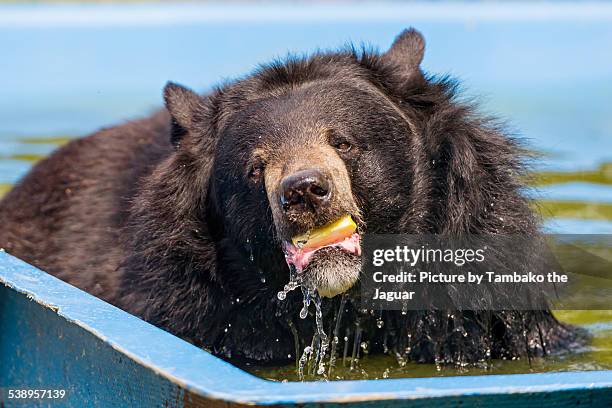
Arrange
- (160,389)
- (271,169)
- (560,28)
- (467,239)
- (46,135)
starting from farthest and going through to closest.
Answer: (560,28) < (46,135) < (467,239) < (271,169) < (160,389)

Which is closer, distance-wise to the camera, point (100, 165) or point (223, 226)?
point (223, 226)

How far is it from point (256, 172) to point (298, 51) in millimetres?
4814

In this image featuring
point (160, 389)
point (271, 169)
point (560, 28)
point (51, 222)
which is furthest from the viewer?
point (560, 28)

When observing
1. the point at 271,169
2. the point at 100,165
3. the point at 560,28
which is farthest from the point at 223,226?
the point at 560,28

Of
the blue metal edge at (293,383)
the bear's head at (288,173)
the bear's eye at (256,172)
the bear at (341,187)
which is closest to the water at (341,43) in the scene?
the bear at (341,187)

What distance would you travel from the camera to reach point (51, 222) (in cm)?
632

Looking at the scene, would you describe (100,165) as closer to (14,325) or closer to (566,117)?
(14,325)

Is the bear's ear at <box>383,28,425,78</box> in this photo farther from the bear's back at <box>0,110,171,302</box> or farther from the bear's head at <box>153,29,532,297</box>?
the bear's back at <box>0,110,171,302</box>

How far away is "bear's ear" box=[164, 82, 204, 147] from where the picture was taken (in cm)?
516

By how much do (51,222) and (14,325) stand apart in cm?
182

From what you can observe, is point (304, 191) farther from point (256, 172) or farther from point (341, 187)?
point (256, 172)

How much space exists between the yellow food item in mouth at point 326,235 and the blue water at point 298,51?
123cm

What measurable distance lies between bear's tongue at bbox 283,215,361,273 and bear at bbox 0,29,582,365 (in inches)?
1.8

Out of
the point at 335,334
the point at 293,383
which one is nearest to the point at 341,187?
the point at 335,334
